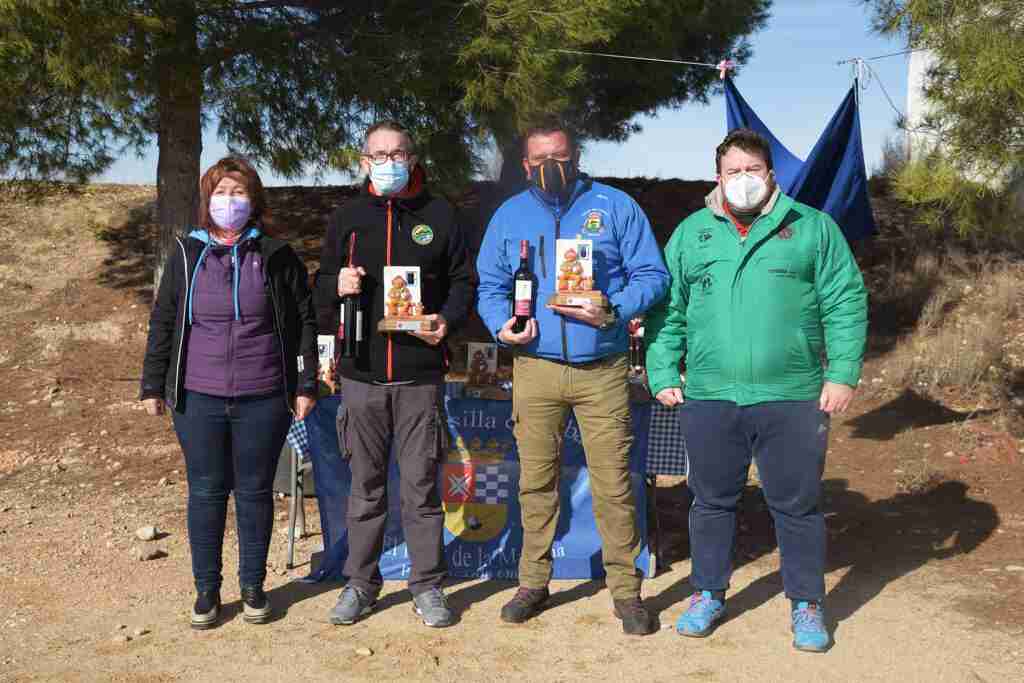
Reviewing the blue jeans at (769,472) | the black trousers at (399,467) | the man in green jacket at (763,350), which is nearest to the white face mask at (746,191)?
the man in green jacket at (763,350)

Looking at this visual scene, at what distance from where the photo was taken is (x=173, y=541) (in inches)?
232

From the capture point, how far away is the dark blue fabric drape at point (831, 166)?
901 centimetres

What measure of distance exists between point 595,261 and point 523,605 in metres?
1.47

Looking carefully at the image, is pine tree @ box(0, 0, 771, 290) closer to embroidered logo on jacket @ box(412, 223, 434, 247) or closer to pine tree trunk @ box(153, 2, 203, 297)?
pine tree trunk @ box(153, 2, 203, 297)

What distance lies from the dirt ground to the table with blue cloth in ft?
0.46

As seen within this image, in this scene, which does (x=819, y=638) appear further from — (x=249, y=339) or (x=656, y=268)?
(x=249, y=339)

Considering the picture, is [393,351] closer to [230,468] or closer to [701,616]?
[230,468]

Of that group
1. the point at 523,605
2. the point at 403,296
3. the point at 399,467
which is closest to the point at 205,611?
the point at 399,467

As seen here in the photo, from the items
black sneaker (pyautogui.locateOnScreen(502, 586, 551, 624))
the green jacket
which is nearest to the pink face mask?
the green jacket

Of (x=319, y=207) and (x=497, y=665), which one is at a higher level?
(x=319, y=207)

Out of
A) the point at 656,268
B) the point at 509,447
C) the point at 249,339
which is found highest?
the point at 656,268

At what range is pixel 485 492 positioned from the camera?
17.3 feet

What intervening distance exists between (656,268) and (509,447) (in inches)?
51.9

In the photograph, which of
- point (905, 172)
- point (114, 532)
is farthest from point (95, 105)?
point (905, 172)
